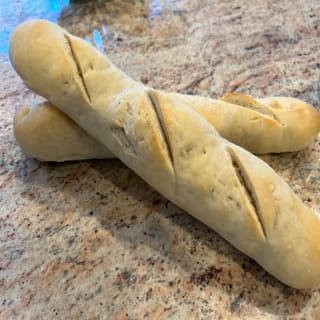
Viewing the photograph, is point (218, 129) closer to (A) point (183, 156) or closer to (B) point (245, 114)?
(B) point (245, 114)

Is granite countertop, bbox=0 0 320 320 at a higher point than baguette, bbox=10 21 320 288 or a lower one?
lower

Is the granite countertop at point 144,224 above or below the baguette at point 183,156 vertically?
below

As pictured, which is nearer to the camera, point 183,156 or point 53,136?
point 183,156

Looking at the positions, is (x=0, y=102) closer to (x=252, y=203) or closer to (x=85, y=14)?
(x=85, y=14)

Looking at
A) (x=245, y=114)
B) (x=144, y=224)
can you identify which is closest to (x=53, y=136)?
(x=144, y=224)

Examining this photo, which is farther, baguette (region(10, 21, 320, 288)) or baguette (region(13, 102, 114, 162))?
baguette (region(13, 102, 114, 162))
